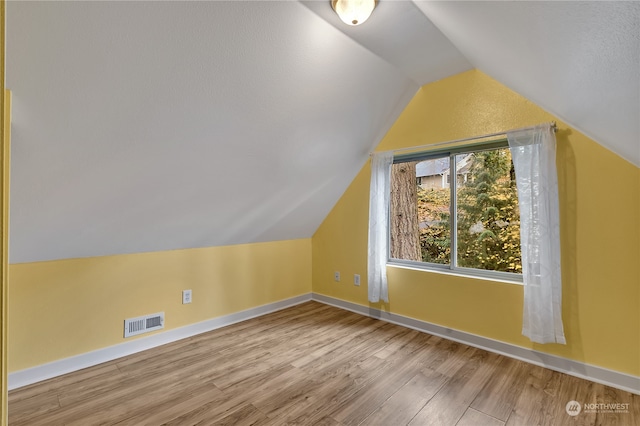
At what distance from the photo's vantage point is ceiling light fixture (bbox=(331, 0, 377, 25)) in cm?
152

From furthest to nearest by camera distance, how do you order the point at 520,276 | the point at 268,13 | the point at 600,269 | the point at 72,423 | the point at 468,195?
the point at 468,195 → the point at 520,276 → the point at 600,269 → the point at 72,423 → the point at 268,13

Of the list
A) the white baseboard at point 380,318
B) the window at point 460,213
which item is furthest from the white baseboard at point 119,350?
the window at point 460,213

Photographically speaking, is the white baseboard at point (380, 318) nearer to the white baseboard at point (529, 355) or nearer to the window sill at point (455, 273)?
the white baseboard at point (529, 355)

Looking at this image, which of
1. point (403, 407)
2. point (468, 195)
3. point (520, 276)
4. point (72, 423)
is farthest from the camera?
point (468, 195)

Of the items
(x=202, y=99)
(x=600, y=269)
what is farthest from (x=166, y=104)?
(x=600, y=269)

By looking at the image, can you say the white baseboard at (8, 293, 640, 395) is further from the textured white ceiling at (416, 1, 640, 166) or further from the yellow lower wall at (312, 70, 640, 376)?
the textured white ceiling at (416, 1, 640, 166)

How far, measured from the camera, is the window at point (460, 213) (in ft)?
8.09

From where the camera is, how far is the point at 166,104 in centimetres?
160

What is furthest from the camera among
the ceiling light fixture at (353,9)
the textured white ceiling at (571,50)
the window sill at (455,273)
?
the window sill at (455,273)

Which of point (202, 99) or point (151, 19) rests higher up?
point (151, 19)

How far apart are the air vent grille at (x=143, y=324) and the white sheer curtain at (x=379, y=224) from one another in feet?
6.73

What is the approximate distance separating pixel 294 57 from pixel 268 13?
0.31m

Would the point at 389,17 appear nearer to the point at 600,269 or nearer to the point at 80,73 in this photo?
the point at 80,73

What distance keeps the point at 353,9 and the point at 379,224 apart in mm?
1980
